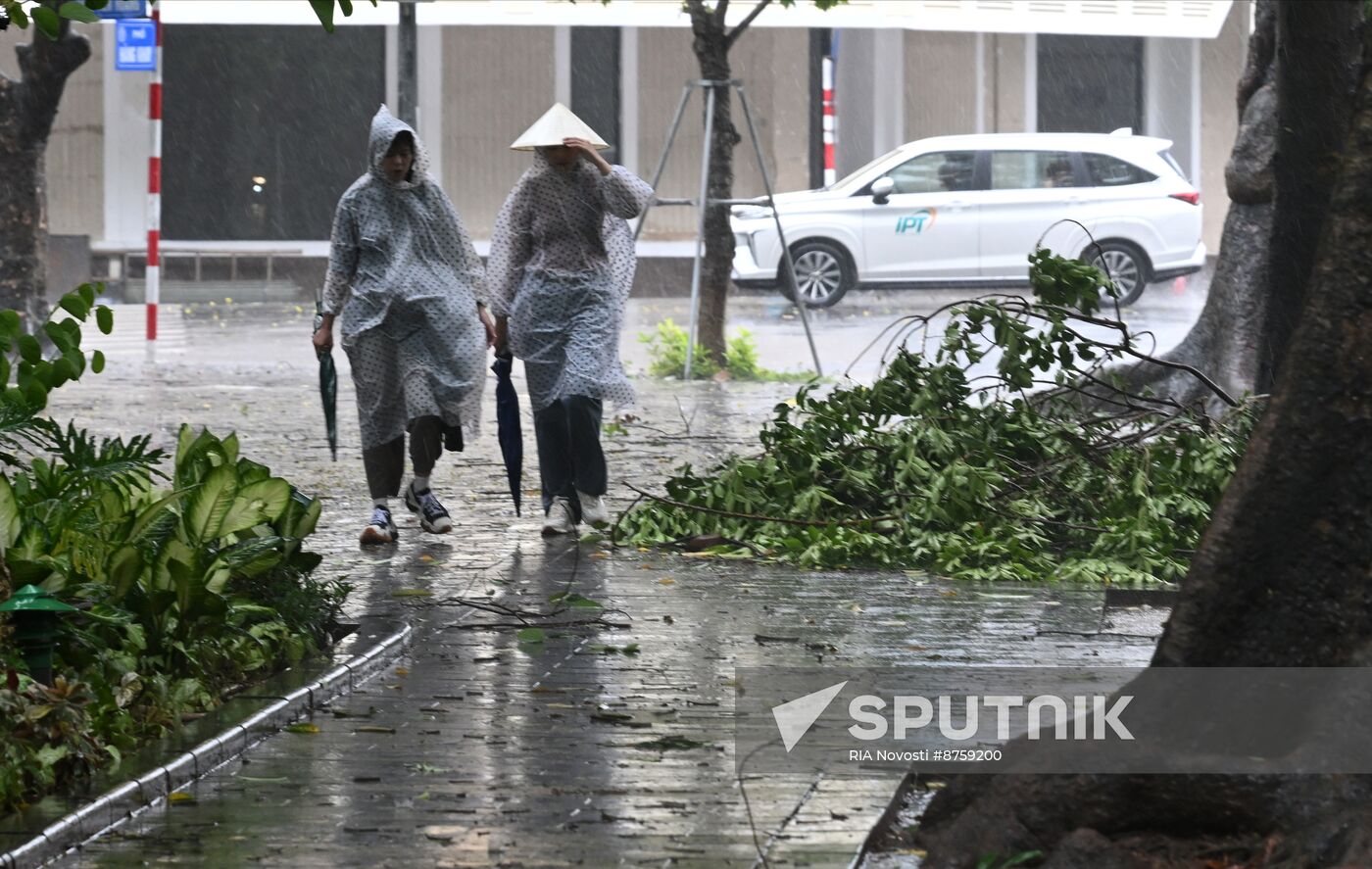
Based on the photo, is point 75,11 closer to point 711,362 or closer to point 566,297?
point 566,297

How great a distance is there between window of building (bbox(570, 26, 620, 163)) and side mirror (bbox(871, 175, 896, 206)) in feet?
20.8

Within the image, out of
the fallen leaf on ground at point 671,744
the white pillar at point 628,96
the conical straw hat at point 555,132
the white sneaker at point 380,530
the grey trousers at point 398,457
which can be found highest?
the white pillar at point 628,96

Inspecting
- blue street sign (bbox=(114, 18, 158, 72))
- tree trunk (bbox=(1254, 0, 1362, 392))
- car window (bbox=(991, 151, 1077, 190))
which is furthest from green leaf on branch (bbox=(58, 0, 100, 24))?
car window (bbox=(991, 151, 1077, 190))

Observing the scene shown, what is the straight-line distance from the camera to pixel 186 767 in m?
4.88

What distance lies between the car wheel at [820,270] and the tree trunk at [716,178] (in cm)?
640

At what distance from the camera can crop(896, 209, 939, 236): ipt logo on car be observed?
24625mm

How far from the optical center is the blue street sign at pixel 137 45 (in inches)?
775

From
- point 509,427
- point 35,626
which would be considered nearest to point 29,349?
point 35,626

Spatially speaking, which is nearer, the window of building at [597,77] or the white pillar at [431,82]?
the white pillar at [431,82]

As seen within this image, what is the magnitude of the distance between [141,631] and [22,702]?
857mm

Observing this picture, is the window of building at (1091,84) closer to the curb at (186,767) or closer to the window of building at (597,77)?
the window of building at (597,77)

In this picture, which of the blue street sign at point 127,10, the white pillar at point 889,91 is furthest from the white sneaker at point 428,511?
the white pillar at point 889,91

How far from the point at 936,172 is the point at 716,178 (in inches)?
289

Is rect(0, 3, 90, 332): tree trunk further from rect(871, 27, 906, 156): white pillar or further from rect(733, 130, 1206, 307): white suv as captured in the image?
rect(871, 27, 906, 156): white pillar
